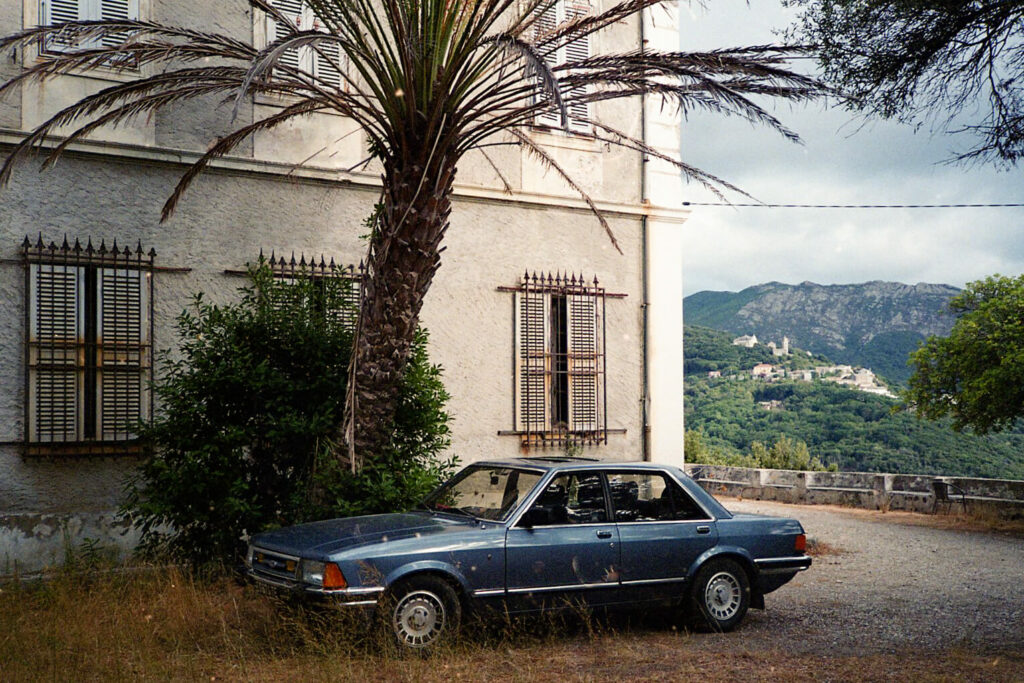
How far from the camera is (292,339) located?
10.2 metres

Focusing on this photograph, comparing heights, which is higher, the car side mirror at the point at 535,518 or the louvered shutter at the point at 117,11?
the louvered shutter at the point at 117,11

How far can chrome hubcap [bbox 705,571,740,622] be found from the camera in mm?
8422

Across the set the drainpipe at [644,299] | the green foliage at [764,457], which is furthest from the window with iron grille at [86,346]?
the green foliage at [764,457]

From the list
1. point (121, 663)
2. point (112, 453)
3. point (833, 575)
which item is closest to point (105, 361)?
point (112, 453)

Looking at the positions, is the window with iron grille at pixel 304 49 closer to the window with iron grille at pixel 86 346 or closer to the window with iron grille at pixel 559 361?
the window with iron grille at pixel 86 346

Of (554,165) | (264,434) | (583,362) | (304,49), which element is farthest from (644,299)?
(264,434)

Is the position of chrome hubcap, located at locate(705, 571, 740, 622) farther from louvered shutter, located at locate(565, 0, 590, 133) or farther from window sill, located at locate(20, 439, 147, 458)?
louvered shutter, located at locate(565, 0, 590, 133)

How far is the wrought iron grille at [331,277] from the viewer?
35.2 ft

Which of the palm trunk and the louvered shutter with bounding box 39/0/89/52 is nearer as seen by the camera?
the palm trunk

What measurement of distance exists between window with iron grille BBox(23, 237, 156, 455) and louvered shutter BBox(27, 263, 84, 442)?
0.01 metres

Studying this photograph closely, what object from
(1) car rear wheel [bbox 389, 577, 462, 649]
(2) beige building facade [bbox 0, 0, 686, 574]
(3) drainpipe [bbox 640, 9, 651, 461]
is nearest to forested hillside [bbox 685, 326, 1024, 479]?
(3) drainpipe [bbox 640, 9, 651, 461]

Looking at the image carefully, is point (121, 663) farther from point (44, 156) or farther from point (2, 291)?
point (44, 156)

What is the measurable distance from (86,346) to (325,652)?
5.50 metres

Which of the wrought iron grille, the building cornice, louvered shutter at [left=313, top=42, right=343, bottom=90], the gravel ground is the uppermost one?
louvered shutter at [left=313, top=42, right=343, bottom=90]
